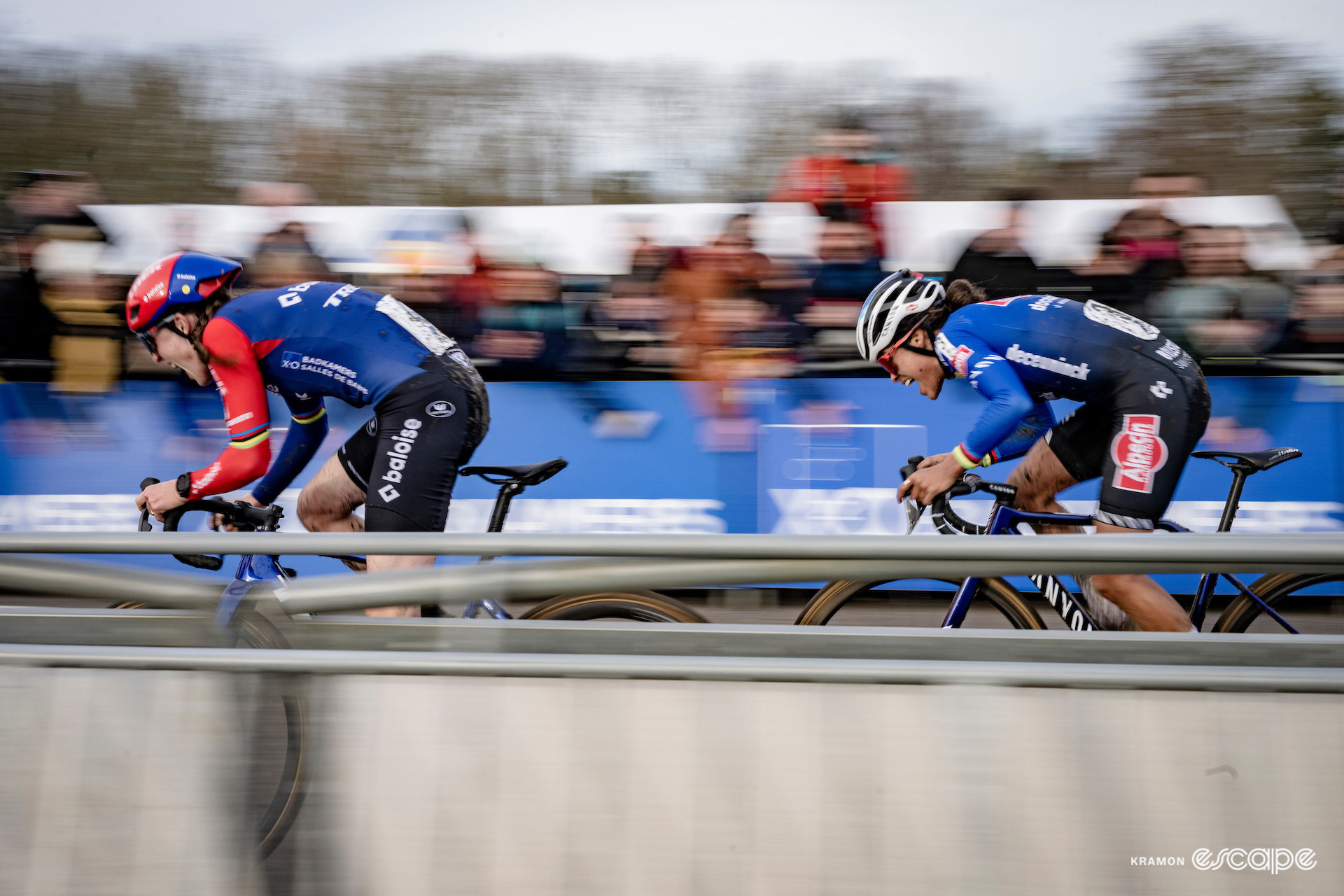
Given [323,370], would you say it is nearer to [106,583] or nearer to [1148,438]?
[106,583]

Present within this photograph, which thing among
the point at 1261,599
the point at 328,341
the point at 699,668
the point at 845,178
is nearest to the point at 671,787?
the point at 699,668

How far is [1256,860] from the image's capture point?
1655 millimetres

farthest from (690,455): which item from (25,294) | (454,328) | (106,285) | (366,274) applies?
(25,294)

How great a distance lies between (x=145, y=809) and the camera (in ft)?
5.91

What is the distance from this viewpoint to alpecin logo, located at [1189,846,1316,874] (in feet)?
5.38

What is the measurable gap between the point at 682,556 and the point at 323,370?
213 cm

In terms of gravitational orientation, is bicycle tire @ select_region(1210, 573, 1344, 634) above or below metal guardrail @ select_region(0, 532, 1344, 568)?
below

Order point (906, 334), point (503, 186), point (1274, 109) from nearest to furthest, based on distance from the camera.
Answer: point (906, 334)
point (1274, 109)
point (503, 186)

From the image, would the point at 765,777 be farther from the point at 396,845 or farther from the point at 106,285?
the point at 106,285

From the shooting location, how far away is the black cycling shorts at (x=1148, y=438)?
11.8 ft

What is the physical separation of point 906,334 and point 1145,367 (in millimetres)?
854

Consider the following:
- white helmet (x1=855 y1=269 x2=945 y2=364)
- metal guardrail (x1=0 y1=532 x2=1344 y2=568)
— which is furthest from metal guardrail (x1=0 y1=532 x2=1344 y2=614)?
white helmet (x1=855 y1=269 x2=945 y2=364)

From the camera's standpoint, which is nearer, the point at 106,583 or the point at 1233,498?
the point at 106,583

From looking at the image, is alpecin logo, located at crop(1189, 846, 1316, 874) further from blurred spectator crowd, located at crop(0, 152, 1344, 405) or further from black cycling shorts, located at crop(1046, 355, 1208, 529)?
blurred spectator crowd, located at crop(0, 152, 1344, 405)
